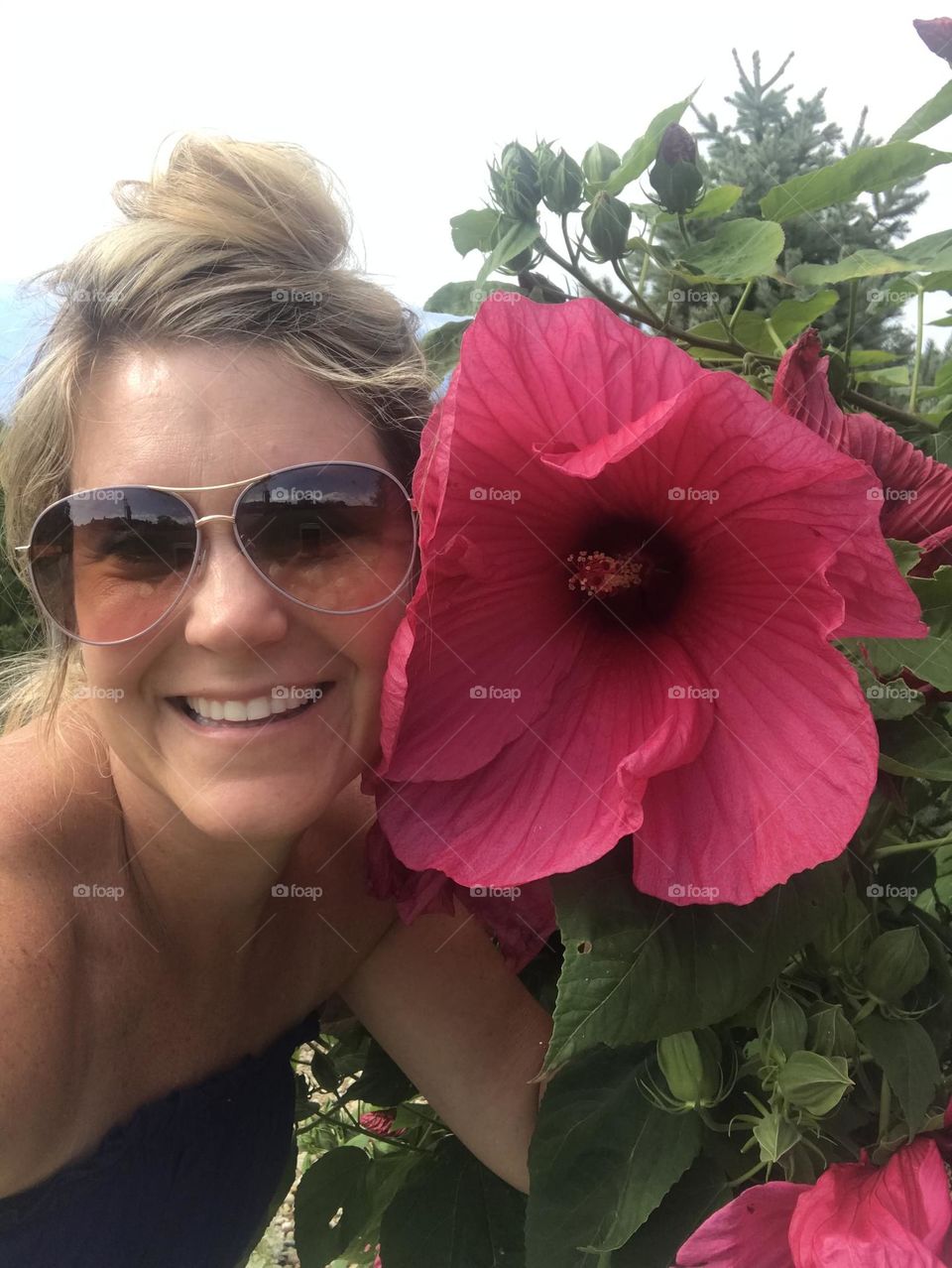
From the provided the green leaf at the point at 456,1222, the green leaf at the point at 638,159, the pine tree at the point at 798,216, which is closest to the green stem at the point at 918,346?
the pine tree at the point at 798,216

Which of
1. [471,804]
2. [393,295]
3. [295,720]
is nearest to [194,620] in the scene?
[295,720]

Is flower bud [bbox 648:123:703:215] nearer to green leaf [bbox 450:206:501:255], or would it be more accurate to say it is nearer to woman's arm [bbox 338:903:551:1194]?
green leaf [bbox 450:206:501:255]

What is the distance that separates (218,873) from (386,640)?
0.92 feet

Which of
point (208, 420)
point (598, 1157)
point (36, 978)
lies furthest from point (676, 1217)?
point (208, 420)

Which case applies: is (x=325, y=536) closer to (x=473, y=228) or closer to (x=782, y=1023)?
(x=473, y=228)

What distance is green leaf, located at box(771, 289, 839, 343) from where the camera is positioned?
0.70 metres

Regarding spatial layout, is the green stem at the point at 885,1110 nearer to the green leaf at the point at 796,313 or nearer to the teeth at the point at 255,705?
the teeth at the point at 255,705

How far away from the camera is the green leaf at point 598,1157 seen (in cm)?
56

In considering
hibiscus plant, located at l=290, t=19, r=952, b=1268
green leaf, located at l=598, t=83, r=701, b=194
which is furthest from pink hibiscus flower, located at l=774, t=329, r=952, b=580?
green leaf, located at l=598, t=83, r=701, b=194

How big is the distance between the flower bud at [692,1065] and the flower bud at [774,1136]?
1.4 inches

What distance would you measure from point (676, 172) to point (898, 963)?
1.53ft

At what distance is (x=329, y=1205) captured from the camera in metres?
0.87

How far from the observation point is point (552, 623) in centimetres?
57

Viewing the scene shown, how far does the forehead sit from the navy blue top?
506 millimetres
